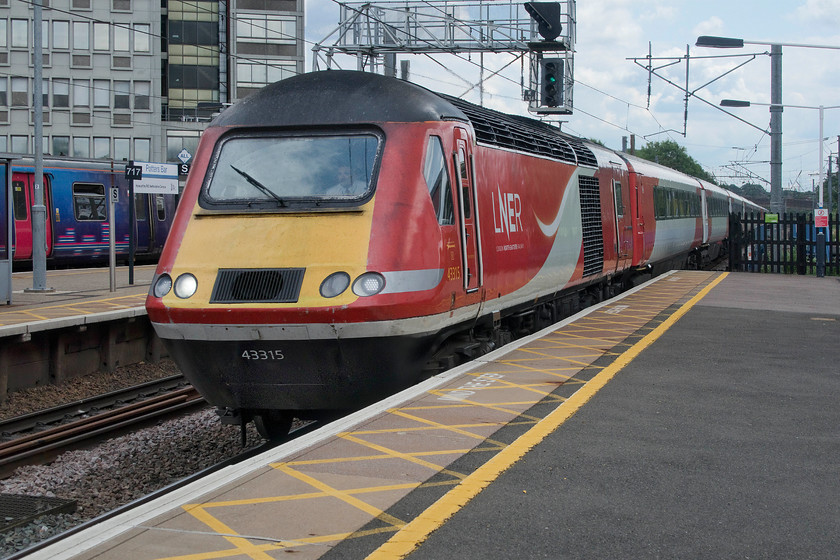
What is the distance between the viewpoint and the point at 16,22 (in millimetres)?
50656

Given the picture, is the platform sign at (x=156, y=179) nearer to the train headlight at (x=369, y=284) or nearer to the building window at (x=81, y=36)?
the train headlight at (x=369, y=284)

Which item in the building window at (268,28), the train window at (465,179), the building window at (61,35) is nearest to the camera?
the train window at (465,179)

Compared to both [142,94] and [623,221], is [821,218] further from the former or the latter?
[142,94]

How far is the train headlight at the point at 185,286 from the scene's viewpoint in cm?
768

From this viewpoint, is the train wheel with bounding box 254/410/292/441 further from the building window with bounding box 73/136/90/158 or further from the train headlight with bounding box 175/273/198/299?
the building window with bounding box 73/136/90/158

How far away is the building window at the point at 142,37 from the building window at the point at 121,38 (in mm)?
455

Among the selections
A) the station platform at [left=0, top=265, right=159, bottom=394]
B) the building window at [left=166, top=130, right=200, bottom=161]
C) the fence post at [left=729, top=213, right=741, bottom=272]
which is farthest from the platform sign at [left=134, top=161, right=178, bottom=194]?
the building window at [left=166, top=130, right=200, bottom=161]

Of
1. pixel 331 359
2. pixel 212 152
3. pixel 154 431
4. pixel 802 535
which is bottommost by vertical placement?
pixel 154 431

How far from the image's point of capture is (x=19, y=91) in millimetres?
51219

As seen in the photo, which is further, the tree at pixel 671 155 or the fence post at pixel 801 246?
the tree at pixel 671 155

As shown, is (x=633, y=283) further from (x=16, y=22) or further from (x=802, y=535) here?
(x=16, y=22)

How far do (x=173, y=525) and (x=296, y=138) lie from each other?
182 inches

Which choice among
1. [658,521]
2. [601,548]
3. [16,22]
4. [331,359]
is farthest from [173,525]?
[16,22]

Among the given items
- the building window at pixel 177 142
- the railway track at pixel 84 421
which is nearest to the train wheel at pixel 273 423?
the railway track at pixel 84 421
